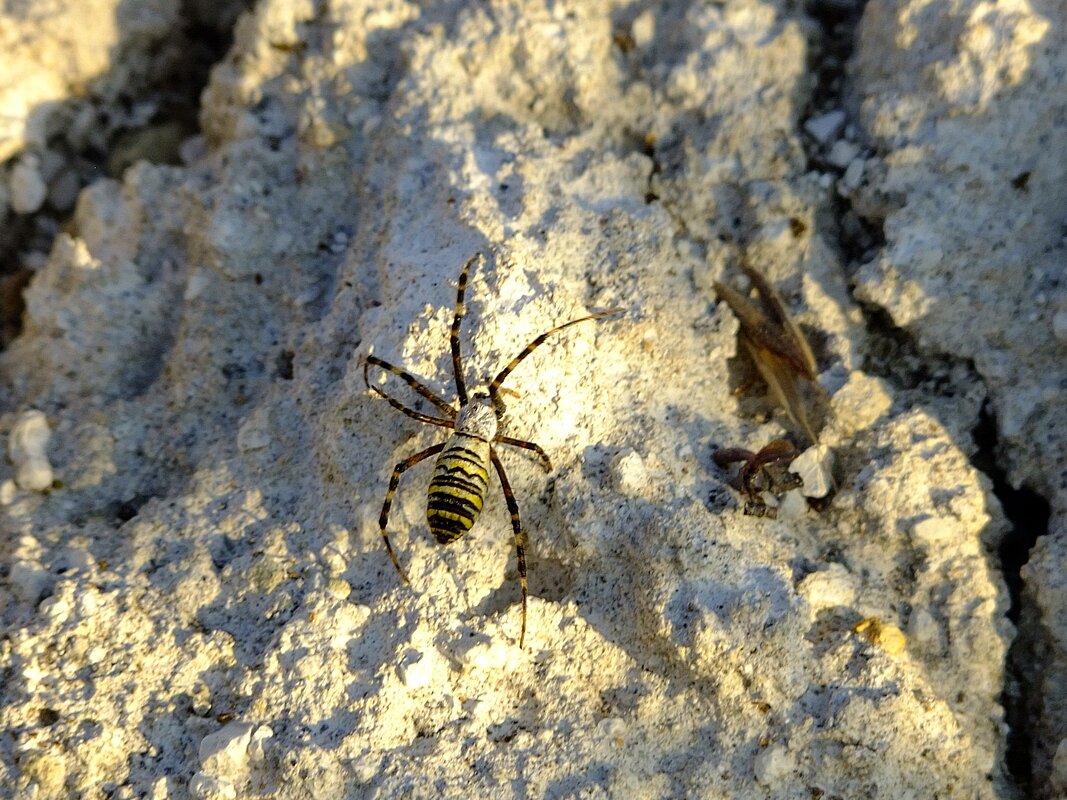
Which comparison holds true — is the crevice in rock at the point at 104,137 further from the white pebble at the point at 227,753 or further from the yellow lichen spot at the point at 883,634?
the yellow lichen spot at the point at 883,634

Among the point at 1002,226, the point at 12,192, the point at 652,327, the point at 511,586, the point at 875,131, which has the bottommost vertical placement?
the point at 511,586

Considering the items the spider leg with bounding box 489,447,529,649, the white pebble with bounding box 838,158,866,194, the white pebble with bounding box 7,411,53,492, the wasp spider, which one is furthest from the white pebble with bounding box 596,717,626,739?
the white pebble with bounding box 7,411,53,492

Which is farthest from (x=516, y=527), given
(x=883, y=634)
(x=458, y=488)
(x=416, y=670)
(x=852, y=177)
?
(x=852, y=177)

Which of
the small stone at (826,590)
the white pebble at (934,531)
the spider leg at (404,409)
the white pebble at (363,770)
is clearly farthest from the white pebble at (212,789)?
the white pebble at (934,531)

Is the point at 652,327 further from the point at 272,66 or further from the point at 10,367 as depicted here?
the point at 10,367

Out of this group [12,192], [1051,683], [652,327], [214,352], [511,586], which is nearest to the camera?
[1051,683]

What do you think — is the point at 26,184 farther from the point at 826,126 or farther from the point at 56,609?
the point at 826,126

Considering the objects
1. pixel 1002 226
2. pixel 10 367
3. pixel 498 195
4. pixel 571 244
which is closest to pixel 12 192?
pixel 10 367
